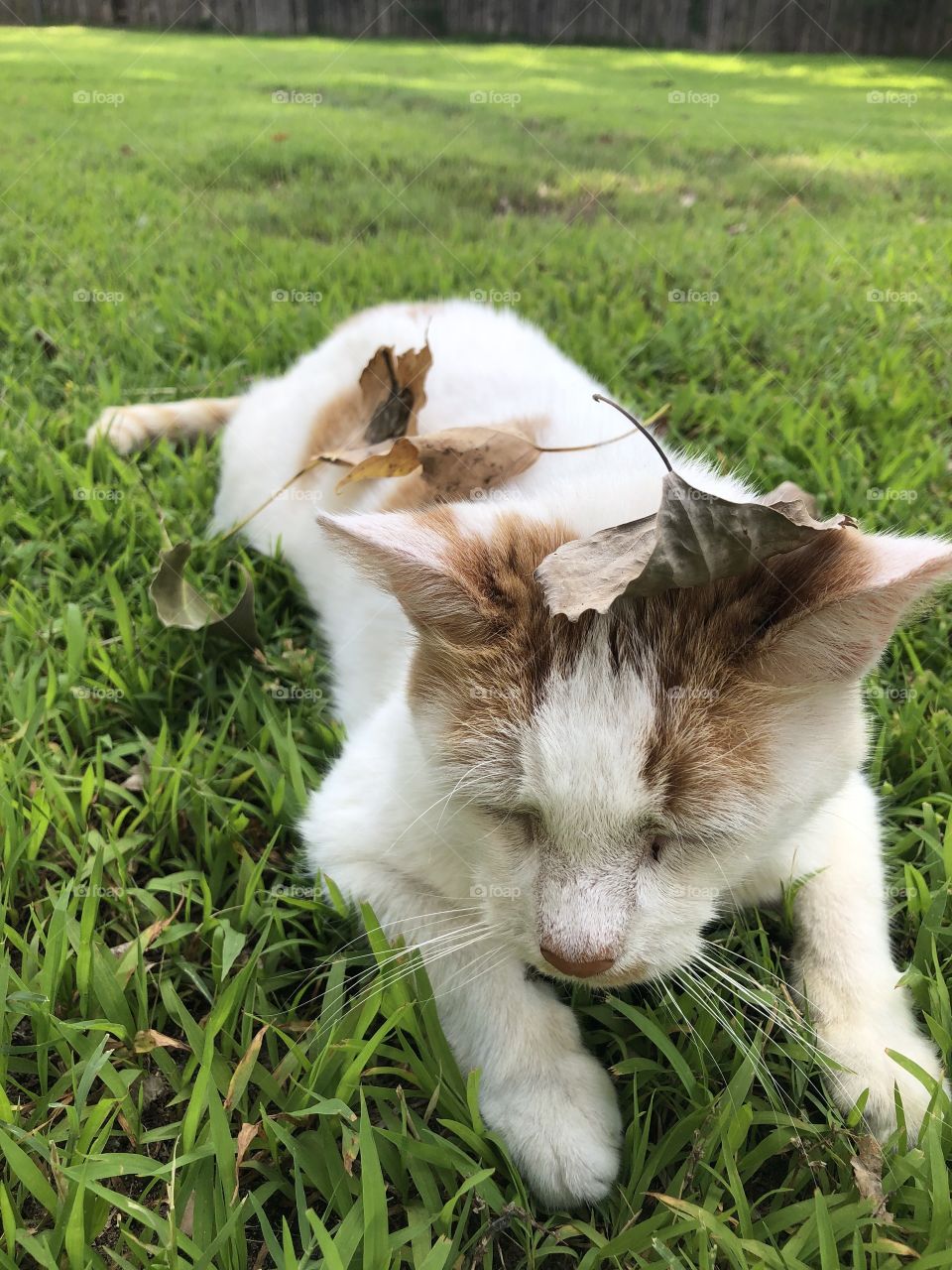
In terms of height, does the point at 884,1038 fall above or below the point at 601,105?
below

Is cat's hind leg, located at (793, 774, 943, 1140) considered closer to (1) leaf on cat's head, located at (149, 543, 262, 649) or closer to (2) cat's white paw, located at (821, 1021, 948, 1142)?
(2) cat's white paw, located at (821, 1021, 948, 1142)

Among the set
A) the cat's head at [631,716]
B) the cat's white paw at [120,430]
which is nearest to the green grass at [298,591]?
the cat's white paw at [120,430]

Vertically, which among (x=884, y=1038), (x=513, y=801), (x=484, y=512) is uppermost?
(x=484, y=512)

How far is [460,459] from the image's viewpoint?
2238 millimetres

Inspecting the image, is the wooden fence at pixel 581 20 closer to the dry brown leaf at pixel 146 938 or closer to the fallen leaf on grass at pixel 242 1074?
the dry brown leaf at pixel 146 938

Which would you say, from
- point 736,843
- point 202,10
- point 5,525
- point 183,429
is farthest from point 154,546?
point 202,10

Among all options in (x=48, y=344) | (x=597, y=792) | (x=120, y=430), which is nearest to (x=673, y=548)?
(x=597, y=792)

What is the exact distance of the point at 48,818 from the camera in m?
1.99

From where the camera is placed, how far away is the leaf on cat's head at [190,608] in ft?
8.28

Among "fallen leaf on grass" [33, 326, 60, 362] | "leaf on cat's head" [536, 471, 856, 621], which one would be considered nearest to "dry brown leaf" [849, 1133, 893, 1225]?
"leaf on cat's head" [536, 471, 856, 621]

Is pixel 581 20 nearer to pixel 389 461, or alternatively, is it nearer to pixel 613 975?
pixel 389 461

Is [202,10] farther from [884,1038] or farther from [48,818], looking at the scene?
[884,1038]

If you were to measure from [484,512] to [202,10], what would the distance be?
4.45 m

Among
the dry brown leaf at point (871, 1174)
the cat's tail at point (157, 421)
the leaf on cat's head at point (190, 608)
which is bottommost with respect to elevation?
the dry brown leaf at point (871, 1174)
